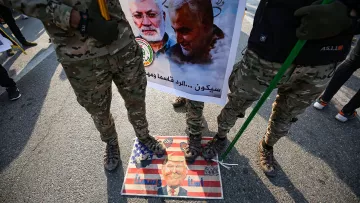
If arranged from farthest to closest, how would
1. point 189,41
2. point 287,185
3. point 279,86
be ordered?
1. point 287,185
2. point 189,41
3. point 279,86

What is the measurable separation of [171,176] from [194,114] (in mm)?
628

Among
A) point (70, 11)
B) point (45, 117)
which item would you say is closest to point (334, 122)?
point (70, 11)

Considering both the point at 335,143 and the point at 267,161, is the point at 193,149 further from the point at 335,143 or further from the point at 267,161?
the point at 335,143

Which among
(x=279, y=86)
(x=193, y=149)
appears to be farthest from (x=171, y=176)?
(x=279, y=86)

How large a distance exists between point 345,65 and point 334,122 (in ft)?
2.22

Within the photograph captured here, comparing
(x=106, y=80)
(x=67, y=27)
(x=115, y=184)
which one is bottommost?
(x=115, y=184)

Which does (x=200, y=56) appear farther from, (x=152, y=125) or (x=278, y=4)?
(x=152, y=125)

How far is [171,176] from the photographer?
1.81m

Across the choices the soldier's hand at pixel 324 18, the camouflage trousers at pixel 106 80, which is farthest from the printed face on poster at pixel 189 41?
the soldier's hand at pixel 324 18

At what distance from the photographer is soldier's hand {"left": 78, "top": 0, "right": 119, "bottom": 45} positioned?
1051mm

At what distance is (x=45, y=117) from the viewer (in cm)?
254

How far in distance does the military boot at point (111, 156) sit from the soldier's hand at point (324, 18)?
178cm

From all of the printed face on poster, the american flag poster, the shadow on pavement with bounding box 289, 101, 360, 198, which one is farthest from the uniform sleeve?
the shadow on pavement with bounding box 289, 101, 360, 198

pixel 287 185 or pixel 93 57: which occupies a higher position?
pixel 93 57
